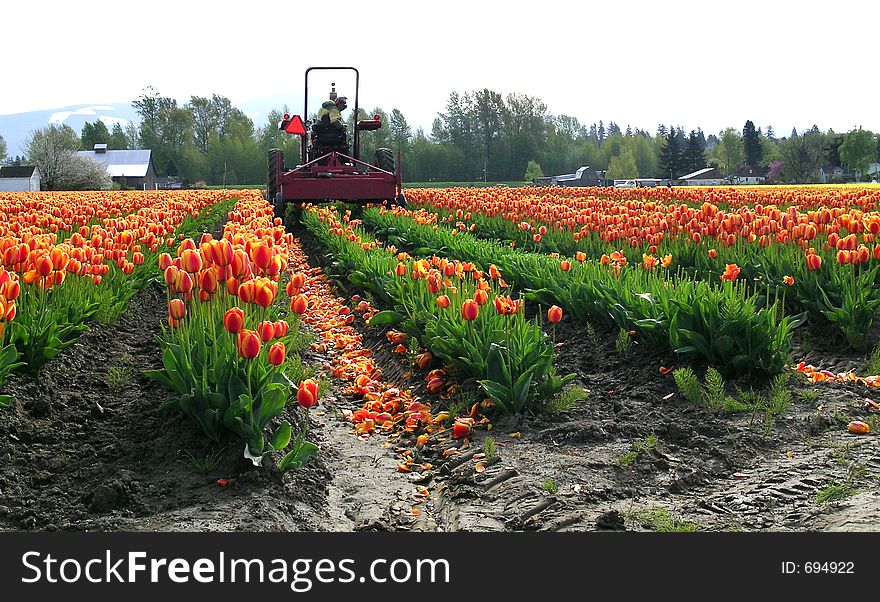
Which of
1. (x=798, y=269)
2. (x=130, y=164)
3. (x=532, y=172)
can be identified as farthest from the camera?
(x=130, y=164)

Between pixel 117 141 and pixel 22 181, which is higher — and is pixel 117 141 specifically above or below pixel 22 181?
above

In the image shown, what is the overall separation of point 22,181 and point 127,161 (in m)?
29.1

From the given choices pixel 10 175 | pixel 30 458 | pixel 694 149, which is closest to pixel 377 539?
pixel 30 458

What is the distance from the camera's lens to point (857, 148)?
75125 millimetres

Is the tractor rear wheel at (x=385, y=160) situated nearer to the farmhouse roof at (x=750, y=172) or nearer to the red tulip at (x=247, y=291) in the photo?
the red tulip at (x=247, y=291)

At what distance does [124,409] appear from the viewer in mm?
5512

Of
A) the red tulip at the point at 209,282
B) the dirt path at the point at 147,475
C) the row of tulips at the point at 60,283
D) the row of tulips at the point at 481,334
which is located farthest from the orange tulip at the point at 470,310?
the row of tulips at the point at 60,283

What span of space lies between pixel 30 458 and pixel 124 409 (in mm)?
903

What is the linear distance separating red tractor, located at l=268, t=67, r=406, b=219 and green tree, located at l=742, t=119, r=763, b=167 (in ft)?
334

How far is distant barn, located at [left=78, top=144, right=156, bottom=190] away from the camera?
3484 inches

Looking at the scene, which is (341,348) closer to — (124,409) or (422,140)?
(124,409)

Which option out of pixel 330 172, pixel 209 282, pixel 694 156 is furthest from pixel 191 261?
pixel 694 156

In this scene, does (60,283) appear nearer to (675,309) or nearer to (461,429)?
(461,429)

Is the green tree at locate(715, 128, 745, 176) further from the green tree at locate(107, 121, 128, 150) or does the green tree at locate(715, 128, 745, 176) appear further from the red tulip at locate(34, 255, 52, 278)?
the red tulip at locate(34, 255, 52, 278)
